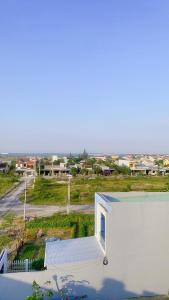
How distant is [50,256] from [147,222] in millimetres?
3219

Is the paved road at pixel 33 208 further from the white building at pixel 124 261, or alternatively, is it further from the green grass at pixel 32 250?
the white building at pixel 124 261

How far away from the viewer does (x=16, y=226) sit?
80.3 feet

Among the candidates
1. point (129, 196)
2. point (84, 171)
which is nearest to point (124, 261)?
point (129, 196)

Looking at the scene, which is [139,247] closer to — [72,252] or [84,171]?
[72,252]

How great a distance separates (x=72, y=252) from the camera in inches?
475

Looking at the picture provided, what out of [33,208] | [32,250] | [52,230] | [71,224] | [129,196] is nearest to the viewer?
[129,196]

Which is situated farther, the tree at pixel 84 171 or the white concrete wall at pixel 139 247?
the tree at pixel 84 171

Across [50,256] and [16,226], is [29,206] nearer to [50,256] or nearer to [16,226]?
[16,226]

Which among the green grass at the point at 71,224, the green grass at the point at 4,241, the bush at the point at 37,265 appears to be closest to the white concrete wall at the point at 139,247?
the bush at the point at 37,265

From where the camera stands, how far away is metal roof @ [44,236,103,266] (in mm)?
11289

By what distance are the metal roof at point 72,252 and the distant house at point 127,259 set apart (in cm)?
3

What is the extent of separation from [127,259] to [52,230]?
12209 millimetres

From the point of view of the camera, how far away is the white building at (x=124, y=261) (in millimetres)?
11102

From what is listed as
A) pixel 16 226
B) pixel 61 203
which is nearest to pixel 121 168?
pixel 61 203
